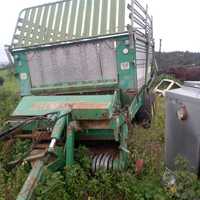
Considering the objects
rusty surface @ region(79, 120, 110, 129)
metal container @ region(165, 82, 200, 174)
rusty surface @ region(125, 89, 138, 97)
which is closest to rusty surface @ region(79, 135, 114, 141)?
rusty surface @ region(79, 120, 110, 129)

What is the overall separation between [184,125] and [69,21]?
3.17 meters

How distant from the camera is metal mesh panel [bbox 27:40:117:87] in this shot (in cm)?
495

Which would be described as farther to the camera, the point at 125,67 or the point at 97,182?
the point at 125,67

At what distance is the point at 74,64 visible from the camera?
517 centimetres

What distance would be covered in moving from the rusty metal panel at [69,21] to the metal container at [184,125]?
1872 millimetres

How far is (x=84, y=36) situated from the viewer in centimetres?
503

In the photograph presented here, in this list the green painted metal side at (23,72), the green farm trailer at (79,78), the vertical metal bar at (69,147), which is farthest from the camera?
the green painted metal side at (23,72)

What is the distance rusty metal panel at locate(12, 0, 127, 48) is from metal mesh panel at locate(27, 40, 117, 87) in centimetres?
19

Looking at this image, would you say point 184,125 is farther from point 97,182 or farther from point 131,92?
point 131,92

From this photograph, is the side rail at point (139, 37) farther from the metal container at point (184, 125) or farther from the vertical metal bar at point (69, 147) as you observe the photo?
the vertical metal bar at point (69, 147)

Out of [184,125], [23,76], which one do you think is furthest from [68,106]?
[23,76]

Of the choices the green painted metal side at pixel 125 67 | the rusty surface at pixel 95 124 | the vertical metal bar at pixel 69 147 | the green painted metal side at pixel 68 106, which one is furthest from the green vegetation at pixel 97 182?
the green painted metal side at pixel 125 67

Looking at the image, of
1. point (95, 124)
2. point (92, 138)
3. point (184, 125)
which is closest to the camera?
point (184, 125)

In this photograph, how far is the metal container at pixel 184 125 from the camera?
2955 millimetres
